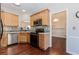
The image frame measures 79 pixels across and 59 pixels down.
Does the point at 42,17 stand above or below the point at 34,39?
above

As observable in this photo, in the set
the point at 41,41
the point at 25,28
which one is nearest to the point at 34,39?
the point at 41,41

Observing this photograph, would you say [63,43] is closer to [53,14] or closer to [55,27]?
[55,27]

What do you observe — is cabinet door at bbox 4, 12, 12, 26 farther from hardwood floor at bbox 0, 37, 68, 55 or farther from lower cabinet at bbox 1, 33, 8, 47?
hardwood floor at bbox 0, 37, 68, 55

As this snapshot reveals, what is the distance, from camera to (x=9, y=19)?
1619mm

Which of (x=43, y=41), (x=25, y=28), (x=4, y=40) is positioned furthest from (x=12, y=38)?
(x=43, y=41)

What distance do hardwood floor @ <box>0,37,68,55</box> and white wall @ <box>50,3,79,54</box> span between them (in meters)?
0.09

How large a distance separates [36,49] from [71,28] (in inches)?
26.1

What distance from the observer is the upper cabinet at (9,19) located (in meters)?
1.60

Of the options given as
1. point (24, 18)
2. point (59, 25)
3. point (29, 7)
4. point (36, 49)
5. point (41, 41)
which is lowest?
point (36, 49)

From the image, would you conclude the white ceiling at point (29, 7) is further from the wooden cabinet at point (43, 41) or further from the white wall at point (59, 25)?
the wooden cabinet at point (43, 41)

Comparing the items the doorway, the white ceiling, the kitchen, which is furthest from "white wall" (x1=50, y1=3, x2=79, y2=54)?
the kitchen

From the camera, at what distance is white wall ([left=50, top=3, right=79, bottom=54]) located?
1.61 m

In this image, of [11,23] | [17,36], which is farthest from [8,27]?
[17,36]

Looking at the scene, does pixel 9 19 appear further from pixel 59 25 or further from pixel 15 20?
pixel 59 25
